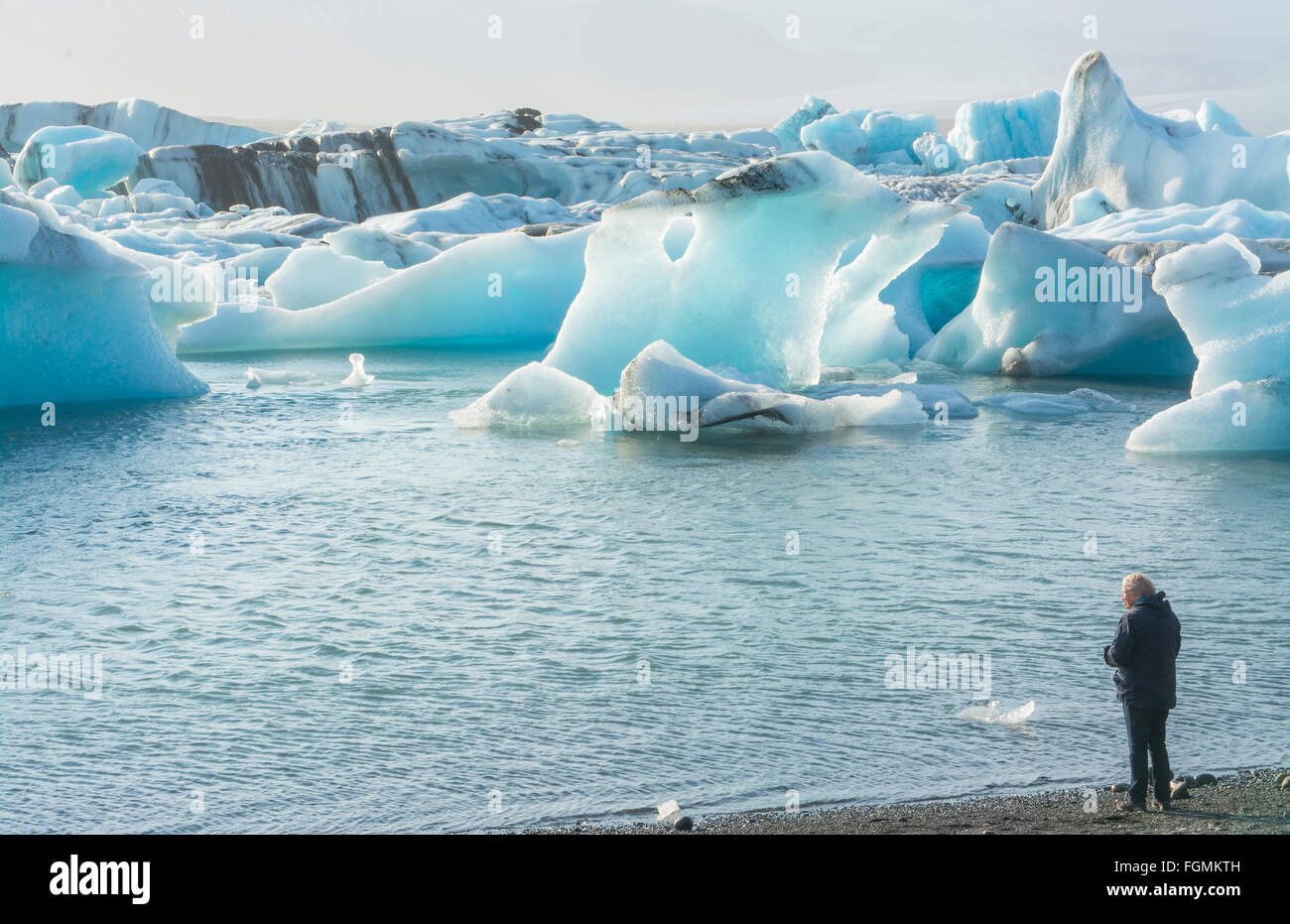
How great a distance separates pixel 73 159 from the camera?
113 ft

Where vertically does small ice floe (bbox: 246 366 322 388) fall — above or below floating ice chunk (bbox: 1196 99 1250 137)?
below

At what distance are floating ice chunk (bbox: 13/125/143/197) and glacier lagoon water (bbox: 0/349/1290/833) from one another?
26.6 meters

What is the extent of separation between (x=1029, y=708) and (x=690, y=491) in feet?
13.6

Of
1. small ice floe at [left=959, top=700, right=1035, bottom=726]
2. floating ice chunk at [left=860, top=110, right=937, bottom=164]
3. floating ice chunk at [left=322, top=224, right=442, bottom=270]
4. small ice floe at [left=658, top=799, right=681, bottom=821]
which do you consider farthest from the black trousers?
floating ice chunk at [left=860, top=110, right=937, bottom=164]

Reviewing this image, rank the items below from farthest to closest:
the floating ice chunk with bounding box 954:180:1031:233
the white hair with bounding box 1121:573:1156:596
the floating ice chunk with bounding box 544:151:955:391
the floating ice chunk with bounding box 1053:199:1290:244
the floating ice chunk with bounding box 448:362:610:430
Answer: the floating ice chunk with bounding box 954:180:1031:233, the floating ice chunk with bounding box 1053:199:1290:244, the floating ice chunk with bounding box 544:151:955:391, the floating ice chunk with bounding box 448:362:610:430, the white hair with bounding box 1121:573:1156:596

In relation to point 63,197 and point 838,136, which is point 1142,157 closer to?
point 63,197

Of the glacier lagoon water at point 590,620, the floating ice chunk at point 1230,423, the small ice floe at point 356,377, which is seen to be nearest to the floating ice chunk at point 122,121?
the small ice floe at point 356,377

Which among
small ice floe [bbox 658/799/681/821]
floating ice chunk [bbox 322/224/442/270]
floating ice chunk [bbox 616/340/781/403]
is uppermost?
floating ice chunk [bbox 322/224/442/270]

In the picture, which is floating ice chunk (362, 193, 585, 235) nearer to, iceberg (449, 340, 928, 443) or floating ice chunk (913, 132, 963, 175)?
floating ice chunk (913, 132, 963, 175)

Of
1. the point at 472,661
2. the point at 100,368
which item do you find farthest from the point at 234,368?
the point at 472,661

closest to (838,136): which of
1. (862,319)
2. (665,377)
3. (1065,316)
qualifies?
(862,319)

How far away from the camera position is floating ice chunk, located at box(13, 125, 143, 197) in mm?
34344

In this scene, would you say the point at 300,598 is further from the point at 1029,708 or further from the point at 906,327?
the point at 906,327

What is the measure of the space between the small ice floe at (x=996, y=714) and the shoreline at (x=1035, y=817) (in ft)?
2.06
